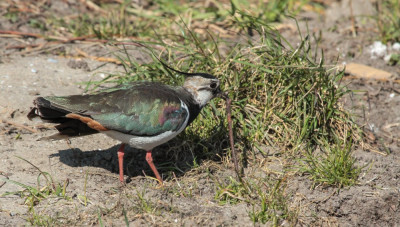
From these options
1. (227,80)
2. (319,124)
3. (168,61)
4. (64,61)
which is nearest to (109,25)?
(64,61)

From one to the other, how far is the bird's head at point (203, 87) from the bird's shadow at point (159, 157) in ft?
1.62

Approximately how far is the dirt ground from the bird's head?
0.70 meters

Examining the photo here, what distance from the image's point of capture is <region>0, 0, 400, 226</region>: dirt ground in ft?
15.1

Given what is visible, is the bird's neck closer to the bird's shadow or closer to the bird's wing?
the bird's wing

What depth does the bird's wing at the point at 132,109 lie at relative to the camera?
16.2 feet

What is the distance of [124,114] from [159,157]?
1.05m

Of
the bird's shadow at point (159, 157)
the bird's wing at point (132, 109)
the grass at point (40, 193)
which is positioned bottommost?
the bird's shadow at point (159, 157)

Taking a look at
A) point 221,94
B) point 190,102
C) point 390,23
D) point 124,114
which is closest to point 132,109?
point 124,114

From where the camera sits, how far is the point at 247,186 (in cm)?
501

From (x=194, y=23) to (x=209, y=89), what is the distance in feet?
10.1

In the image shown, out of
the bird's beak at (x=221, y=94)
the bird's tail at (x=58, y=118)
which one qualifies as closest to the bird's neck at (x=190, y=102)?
the bird's beak at (x=221, y=94)

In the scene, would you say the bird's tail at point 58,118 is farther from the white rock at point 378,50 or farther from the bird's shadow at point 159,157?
the white rock at point 378,50

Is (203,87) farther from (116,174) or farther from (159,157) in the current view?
(116,174)

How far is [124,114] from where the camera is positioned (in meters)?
4.96
